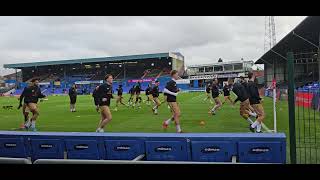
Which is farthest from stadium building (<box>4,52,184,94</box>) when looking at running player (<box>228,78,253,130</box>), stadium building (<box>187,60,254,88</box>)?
running player (<box>228,78,253,130</box>)

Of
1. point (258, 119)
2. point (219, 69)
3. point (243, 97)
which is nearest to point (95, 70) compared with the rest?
point (219, 69)

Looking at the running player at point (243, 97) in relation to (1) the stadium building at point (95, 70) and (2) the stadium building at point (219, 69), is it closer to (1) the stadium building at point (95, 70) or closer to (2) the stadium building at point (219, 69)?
(1) the stadium building at point (95, 70)

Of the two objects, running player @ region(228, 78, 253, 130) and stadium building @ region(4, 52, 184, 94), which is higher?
stadium building @ region(4, 52, 184, 94)

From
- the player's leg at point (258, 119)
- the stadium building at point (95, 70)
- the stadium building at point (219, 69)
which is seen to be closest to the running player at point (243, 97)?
the player's leg at point (258, 119)

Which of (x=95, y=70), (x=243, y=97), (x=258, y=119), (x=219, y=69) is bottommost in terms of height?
(x=258, y=119)

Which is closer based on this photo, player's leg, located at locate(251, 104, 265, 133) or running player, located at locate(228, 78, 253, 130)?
player's leg, located at locate(251, 104, 265, 133)

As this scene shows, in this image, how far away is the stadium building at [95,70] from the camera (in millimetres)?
55344

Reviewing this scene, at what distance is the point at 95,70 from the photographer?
55.9 metres

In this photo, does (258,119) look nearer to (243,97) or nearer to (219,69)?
(243,97)

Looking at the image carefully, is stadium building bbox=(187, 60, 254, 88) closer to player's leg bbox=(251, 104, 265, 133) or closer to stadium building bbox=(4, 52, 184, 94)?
stadium building bbox=(4, 52, 184, 94)

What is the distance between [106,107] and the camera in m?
12.1

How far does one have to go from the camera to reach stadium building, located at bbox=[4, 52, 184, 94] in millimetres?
55344
